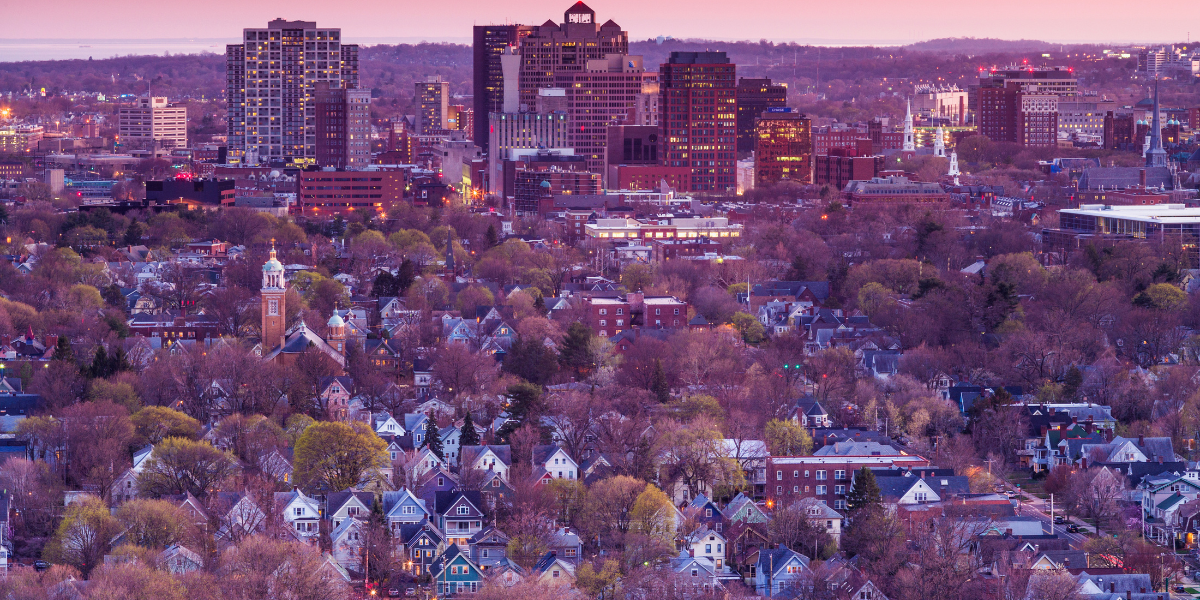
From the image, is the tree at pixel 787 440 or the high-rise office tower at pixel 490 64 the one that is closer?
the tree at pixel 787 440

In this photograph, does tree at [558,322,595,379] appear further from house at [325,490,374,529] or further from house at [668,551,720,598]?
house at [668,551,720,598]

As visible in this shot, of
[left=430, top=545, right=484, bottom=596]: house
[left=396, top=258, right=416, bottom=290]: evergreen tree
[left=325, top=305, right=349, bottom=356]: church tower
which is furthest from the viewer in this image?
[left=396, top=258, right=416, bottom=290]: evergreen tree

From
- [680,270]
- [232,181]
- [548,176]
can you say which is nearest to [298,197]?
[232,181]

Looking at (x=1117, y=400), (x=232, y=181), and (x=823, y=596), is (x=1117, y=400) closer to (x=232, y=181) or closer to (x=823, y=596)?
(x=823, y=596)

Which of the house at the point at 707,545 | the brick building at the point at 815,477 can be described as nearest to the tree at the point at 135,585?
the house at the point at 707,545

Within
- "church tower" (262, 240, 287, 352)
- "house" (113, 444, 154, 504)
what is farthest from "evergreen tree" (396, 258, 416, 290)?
"house" (113, 444, 154, 504)

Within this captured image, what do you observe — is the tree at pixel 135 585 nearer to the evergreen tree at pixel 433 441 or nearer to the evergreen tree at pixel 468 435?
the evergreen tree at pixel 433 441
